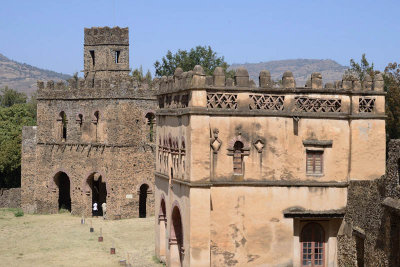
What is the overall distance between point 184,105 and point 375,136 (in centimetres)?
639

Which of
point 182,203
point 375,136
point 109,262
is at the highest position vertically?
point 375,136

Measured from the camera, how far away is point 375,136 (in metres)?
23.7

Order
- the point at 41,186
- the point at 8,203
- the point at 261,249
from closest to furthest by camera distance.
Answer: the point at 261,249 → the point at 41,186 → the point at 8,203

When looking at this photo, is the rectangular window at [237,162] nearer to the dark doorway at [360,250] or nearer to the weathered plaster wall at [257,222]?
the weathered plaster wall at [257,222]

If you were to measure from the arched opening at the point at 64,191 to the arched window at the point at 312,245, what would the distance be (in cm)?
2457

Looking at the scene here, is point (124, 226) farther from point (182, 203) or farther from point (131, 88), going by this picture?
point (182, 203)

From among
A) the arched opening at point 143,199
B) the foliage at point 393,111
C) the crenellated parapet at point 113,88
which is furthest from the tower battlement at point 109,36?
the foliage at point 393,111

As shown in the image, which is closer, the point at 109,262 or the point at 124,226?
the point at 109,262

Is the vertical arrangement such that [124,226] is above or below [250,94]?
below

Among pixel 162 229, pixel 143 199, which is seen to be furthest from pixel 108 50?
pixel 162 229

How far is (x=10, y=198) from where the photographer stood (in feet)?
159

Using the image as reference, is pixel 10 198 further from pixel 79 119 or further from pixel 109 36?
pixel 109 36

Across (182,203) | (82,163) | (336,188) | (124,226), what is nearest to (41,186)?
(82,163)

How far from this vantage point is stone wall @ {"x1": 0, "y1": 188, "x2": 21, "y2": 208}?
48.5 metres
